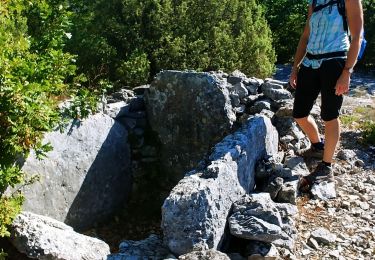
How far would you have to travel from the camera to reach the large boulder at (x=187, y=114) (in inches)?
221

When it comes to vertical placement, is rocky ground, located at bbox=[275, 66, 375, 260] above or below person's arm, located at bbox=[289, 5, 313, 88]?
below

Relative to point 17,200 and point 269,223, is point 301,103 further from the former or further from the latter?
point 17,200

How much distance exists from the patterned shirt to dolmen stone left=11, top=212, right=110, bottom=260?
260 centimetres

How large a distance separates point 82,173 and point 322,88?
2653 millimetres

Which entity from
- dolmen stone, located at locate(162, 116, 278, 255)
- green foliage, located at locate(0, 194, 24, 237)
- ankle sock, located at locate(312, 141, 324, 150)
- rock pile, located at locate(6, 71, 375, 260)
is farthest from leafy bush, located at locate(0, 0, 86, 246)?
ankle sock, located at locate(312, 141, 324, 150)

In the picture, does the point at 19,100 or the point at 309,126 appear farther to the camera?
the point at 309,126

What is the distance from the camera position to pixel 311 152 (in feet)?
18.7

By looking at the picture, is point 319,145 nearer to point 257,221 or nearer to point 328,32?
point 328,32

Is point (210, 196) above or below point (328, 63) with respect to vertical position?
below

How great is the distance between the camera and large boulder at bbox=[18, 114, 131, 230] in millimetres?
5133

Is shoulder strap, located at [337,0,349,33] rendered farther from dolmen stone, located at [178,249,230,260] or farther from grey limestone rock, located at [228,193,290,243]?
dolmen stone, located at [178,249,230,260]

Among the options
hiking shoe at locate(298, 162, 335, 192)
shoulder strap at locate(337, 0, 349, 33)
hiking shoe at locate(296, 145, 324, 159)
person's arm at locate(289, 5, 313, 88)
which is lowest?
hiking shoe at locate(298, 162, 335, 192)

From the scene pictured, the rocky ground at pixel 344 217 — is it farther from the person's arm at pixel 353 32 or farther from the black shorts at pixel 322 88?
the person's arm at pixel 353 32

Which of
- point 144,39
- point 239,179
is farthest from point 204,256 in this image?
point 144,39
